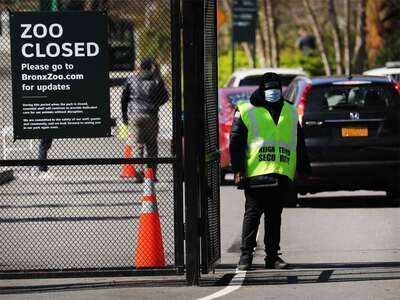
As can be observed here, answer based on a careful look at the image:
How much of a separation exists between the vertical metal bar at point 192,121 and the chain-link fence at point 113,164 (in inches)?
5.0

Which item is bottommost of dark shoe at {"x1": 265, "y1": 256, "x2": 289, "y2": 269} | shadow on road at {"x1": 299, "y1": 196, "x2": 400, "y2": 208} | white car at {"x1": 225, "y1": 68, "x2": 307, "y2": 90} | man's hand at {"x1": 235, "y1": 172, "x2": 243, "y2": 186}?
shadow on road at {"x1": 299, "y1": 196, "x2": 400, "y2": 208}

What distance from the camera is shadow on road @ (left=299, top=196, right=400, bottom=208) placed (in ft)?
56.0

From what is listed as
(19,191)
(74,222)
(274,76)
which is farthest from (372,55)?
(274,76)

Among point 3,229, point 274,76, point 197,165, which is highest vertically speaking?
point 274,76

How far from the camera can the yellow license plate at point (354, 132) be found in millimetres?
16406

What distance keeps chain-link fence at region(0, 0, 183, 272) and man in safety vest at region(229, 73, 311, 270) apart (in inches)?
25.4

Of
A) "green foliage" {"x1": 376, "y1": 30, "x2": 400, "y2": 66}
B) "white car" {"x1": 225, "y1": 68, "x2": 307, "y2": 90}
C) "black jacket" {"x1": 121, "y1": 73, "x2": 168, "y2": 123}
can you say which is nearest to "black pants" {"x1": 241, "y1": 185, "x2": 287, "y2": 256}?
"black jacket" {"x1": 121, "y1": 73, "x2": 168, "y2": 123}

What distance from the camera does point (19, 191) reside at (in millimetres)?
17906

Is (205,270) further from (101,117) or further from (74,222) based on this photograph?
(74,222)

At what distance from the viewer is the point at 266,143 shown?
11234 mm

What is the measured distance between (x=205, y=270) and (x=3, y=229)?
458 centimetres

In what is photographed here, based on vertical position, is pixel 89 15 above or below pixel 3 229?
above

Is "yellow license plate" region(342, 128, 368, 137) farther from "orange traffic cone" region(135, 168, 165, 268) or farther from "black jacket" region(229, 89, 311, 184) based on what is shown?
"orange traffic cone" region(135, 168, 165, 268)

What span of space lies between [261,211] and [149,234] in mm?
1005
